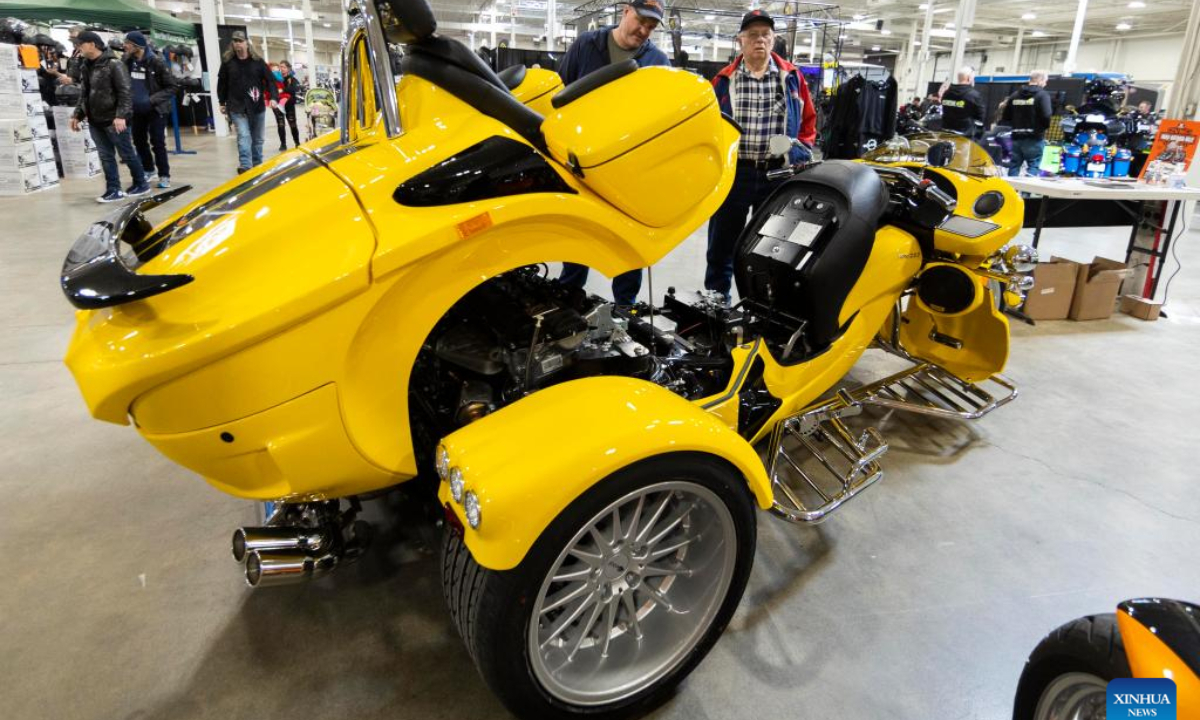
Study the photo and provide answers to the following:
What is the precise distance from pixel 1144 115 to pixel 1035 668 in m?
15.1

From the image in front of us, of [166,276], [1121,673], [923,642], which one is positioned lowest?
[923,642]

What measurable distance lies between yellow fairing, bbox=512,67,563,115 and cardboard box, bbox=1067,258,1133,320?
4.39m

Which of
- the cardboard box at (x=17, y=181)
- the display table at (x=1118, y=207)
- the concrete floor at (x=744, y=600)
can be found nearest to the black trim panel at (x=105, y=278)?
the concrete floor at (x=744, y=600)

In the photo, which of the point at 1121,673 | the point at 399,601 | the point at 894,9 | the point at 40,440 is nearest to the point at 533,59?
the point at 40,440

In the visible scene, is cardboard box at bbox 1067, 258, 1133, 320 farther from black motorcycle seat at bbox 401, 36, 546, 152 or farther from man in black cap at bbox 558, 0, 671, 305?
black motorcycle seat at bbox 401, 36, 546, 152

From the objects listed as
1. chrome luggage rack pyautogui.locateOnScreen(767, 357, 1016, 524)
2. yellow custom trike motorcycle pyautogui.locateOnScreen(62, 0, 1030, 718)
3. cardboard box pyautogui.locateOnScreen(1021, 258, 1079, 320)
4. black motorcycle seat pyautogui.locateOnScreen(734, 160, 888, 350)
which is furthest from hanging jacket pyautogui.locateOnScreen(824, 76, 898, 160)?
yellow custom trike motorcycle pyautogui.locateOnScreen(62, 0, 1030, 718)

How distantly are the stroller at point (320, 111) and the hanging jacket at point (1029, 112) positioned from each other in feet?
32.1

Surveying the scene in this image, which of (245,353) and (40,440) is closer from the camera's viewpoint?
(245,353)

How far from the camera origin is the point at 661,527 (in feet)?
5.66

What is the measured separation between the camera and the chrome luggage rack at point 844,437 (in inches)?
96.0

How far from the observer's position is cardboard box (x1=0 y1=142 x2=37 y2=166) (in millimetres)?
7891

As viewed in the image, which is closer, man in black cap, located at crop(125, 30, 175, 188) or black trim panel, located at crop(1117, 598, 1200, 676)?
black trim panel, located at crop(1117, 598, 1200, 676)

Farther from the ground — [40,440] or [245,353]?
[245,353]

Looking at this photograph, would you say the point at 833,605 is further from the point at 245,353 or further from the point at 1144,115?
the point at 1144,115
